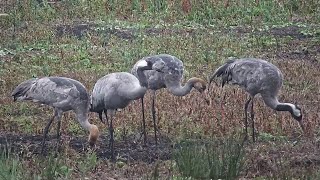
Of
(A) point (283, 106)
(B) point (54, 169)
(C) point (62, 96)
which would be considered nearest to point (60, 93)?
(C) point (62, 96)

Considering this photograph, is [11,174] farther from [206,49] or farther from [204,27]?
[204,27]

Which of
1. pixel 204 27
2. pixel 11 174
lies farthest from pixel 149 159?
pixel 204 27

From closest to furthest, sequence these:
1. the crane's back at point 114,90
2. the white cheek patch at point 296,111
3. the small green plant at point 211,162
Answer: the small green plant at point 211,162 → the crane's back at point 114,90 → the white cheek patch at point 296,111

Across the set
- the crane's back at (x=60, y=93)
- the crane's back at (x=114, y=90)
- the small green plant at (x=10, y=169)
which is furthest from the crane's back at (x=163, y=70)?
the small green plant at (x=10, y=169)

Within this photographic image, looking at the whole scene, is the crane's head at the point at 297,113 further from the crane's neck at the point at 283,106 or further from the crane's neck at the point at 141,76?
the crane's neck at the point at 141,76

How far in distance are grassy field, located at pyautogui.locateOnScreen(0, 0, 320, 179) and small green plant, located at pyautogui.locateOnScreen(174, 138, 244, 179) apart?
12mm

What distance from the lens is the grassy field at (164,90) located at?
29.3 ft

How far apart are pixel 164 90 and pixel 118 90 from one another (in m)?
2.86

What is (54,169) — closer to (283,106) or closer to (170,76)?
(170,76)

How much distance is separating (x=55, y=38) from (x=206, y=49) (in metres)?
3.22

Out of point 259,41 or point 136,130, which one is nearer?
point 136,130

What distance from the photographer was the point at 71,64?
15.4 metres

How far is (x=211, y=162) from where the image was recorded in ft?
27.3

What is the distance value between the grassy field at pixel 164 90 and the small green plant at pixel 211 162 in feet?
0.04
